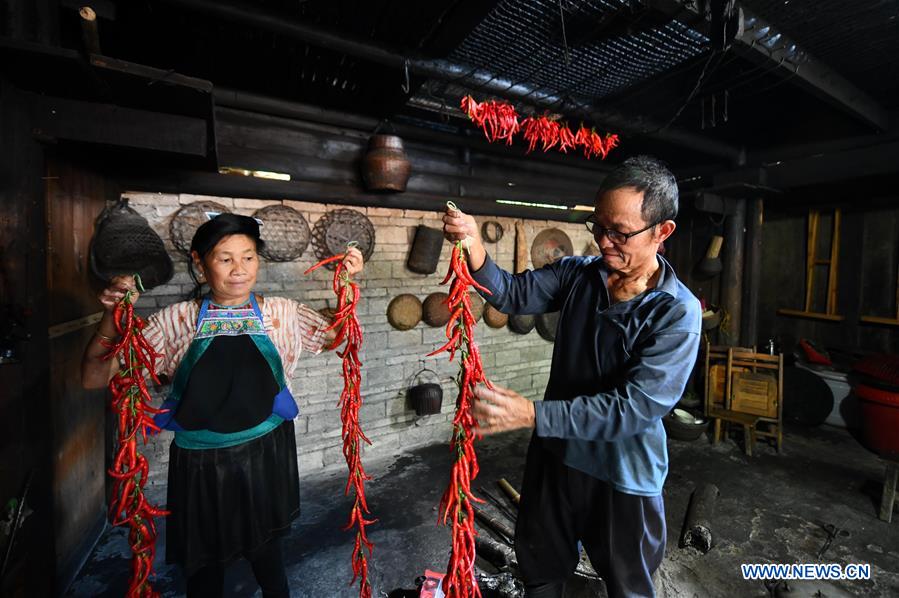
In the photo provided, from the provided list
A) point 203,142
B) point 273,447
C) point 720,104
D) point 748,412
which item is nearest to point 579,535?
point 273,447

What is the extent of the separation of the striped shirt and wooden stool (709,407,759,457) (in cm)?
574

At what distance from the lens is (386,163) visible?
14.7ft

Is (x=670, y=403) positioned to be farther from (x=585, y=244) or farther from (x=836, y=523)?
(x=585, y=244)

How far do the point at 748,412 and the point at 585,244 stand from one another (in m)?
3.41

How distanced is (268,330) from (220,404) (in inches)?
17.2

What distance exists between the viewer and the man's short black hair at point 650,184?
1.82 metres

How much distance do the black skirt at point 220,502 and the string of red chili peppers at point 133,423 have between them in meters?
0.14

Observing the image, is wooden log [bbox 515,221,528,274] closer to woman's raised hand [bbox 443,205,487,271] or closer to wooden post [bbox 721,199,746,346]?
wooden post [bbox 721,199,746,346]

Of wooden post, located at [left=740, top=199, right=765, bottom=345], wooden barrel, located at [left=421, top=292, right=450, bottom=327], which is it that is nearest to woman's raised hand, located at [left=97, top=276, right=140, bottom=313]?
wooden barrel, located at [left=421, top=292, right=450, bottom=327]

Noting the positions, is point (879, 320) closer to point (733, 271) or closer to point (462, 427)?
point (733, 271)

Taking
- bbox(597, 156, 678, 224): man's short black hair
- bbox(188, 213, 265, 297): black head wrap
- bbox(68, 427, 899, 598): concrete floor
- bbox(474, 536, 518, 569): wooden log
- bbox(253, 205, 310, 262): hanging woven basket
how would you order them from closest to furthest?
1. bbox(597, 156, 678, 224): man's short black hair
2. bbox(188, 213, 265, 297): black head wrap
3. bbox(68, 427, 899, 598): concrete floor
4. bbox(474, 536, 518, 569): wooden log
5. bbox(253, 205, 310, 262): hanging woven basket

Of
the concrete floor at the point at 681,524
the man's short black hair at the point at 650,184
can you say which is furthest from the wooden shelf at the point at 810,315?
the man's short black hair at the point at 650,184

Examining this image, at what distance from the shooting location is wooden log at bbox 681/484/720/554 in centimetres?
364

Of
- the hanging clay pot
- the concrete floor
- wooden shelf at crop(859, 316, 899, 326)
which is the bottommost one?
the concrete floor
